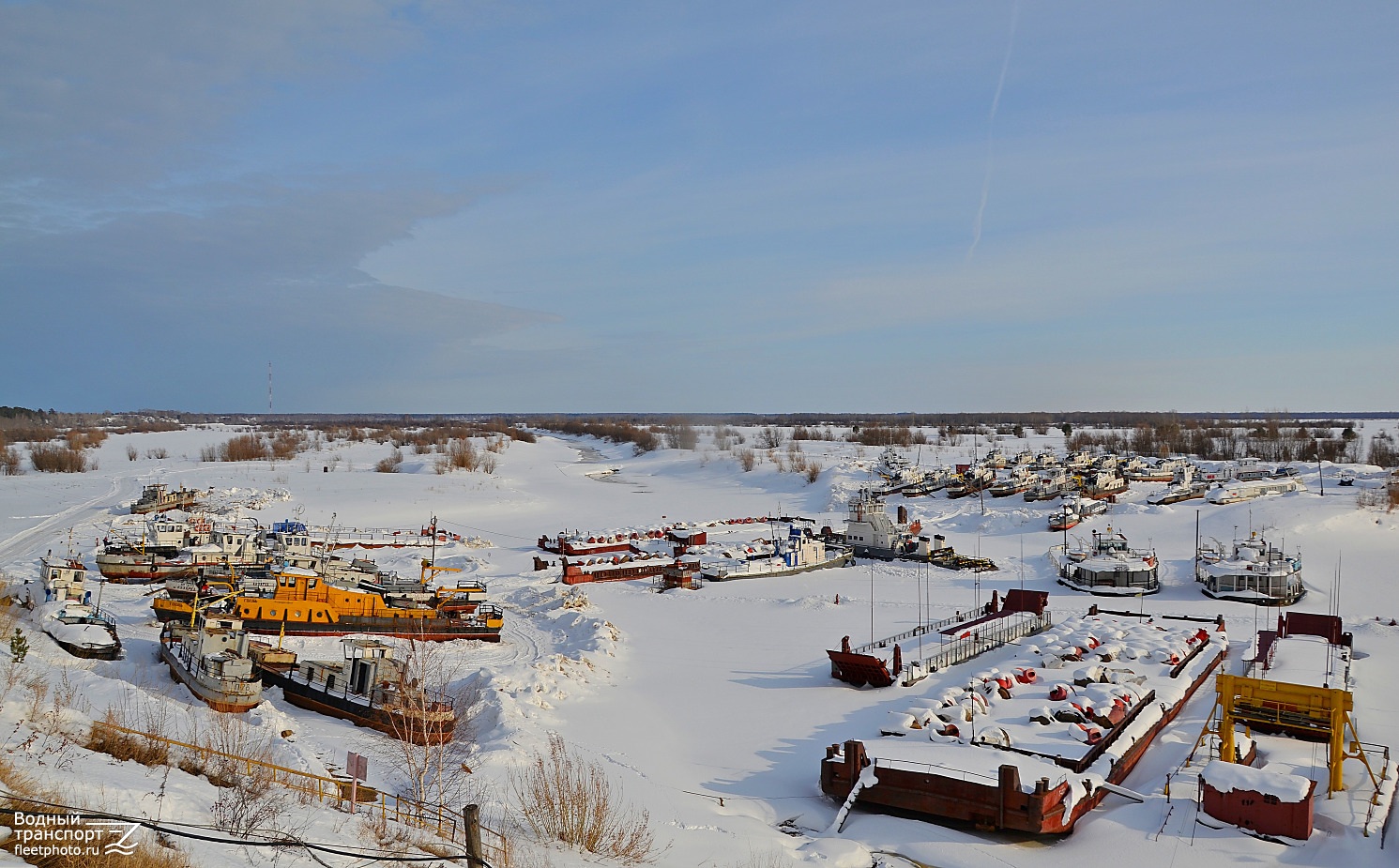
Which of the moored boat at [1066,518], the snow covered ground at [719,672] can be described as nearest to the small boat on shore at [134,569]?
the snow covered ground at [719,672]

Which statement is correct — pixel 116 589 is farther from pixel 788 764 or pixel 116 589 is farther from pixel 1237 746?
pixel 1237 746

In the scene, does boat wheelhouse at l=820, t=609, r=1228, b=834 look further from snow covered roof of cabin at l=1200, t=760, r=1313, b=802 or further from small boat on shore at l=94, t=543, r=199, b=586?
small boat on shore at l=94, t=543, r=199, b=586

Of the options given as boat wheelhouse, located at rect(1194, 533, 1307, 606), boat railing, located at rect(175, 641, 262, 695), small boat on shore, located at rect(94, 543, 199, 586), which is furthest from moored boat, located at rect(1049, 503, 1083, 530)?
small boat on shore, located at rect(94, 543, 199, 586)

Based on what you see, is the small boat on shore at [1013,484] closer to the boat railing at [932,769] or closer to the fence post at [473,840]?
the boat railing at [932,769]

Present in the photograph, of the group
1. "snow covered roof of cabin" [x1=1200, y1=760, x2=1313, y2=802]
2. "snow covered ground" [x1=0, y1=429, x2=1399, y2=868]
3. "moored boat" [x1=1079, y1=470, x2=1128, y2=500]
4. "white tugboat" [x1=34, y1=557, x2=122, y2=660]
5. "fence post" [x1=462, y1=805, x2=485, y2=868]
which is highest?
"fence post" [x1=462, y1=805, x2=485, y2=868]

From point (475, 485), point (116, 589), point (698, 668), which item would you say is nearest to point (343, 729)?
point (698, 668)

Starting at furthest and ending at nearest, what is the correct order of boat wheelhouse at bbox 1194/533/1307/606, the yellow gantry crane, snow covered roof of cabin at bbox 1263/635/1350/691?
boat wheelhouse at bbox 1194/533/1307/606, snow covered roof of cabin at bbox 1263/635/1350/691, the yellow gantry crane

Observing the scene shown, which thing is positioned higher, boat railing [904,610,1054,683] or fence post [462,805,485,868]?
fence post [462,805,485,868]
